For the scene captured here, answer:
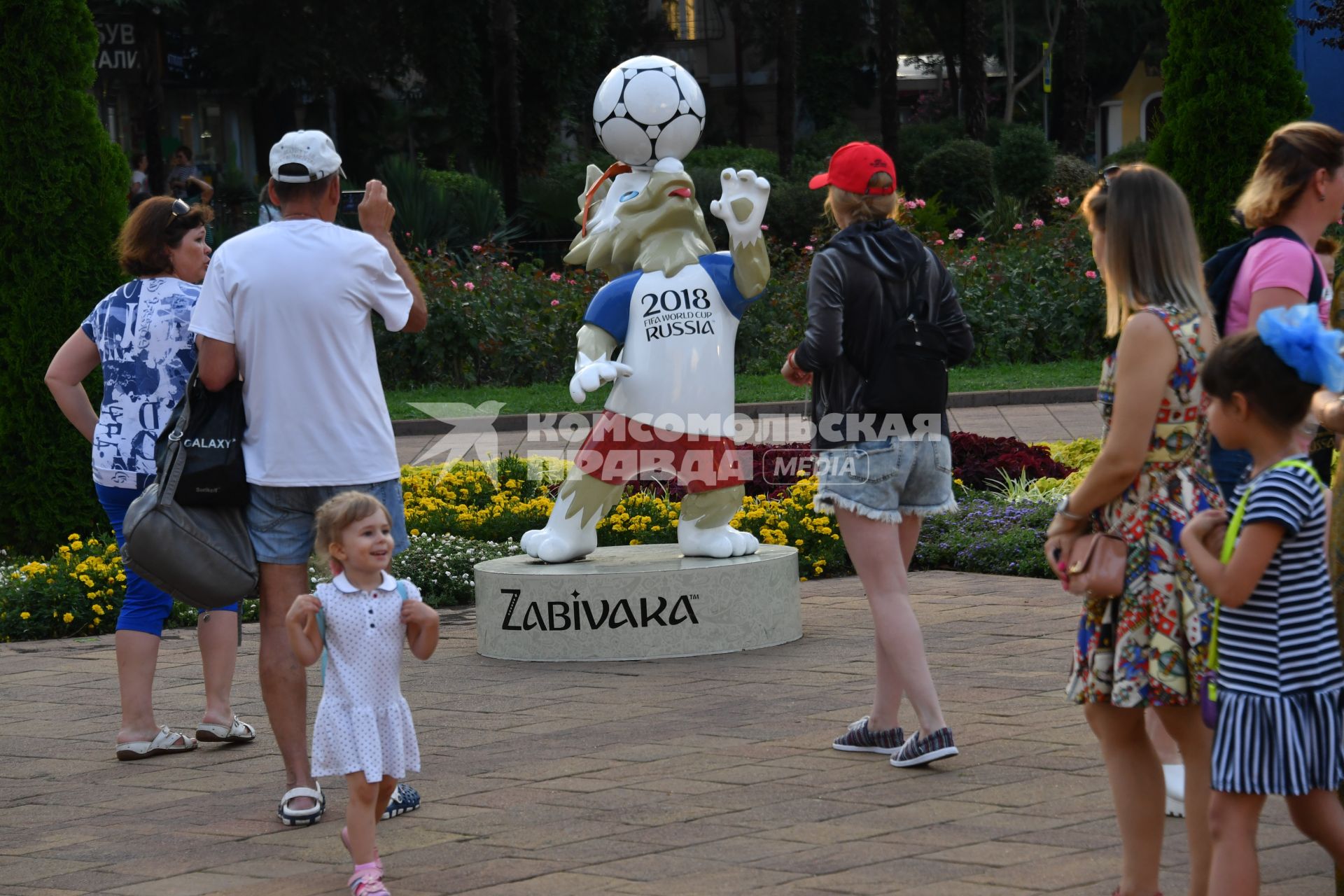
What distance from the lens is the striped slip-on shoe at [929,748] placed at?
484 cm

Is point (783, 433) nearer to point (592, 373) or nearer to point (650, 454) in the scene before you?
point (650, 454)

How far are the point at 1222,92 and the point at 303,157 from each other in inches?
373

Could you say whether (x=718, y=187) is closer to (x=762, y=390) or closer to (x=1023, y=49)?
(x=762, y=390)

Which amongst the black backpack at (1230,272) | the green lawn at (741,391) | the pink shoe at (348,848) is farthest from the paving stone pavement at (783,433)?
the pink shoe at (348,848)

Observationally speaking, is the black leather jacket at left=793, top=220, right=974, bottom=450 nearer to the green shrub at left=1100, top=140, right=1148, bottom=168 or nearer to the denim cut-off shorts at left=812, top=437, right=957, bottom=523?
the denim cut-off shorts at left=812, top=437, right=957, bottom=523

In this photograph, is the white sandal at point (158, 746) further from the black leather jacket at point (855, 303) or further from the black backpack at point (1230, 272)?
the black backpack at point (1230, 272)

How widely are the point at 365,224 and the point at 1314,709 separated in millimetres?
2853

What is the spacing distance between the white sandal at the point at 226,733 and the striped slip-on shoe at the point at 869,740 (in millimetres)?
1964

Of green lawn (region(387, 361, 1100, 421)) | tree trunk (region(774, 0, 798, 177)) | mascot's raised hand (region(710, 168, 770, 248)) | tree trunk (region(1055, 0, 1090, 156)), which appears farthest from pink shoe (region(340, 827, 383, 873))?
tree trunk (region(1055, 0, 1090, 156))

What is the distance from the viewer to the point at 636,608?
665 cm

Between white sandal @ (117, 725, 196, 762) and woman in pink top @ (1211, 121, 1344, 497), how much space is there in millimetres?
3329

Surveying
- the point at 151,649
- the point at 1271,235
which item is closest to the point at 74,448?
the point at 151,649

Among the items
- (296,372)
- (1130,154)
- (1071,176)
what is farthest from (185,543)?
(1130,154)

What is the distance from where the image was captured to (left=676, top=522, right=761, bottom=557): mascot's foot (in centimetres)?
685
